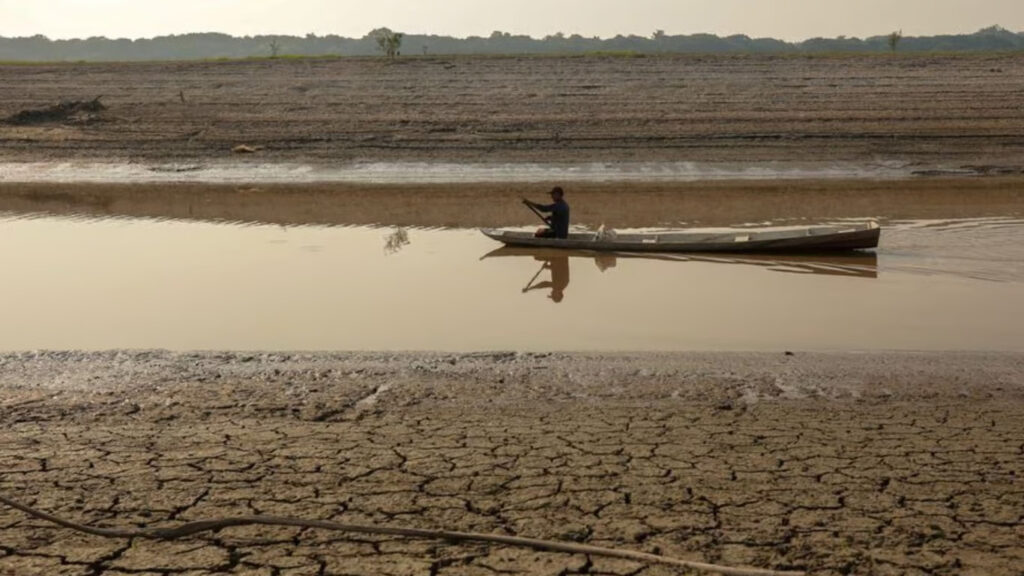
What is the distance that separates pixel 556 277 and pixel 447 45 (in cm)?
7082

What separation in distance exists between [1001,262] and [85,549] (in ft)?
36.7

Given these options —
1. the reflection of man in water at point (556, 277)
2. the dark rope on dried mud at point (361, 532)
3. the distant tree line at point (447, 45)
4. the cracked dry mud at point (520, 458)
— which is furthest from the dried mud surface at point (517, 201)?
the distant tree line at point (447, 45)

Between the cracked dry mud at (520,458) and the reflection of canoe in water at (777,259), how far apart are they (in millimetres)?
4325

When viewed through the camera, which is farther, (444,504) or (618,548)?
(444,504)

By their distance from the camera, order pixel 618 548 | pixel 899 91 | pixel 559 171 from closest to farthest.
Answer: pixel 618 548, pixel 559 171, pixel 899 91

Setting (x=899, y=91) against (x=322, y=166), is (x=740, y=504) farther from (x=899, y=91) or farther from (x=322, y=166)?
(x=899, y=91)

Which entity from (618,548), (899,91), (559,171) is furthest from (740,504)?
(899,91)

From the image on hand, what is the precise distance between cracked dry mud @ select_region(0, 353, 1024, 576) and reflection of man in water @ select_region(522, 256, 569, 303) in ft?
11.4

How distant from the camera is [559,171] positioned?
2317cm

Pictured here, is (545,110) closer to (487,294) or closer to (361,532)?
(487,294)

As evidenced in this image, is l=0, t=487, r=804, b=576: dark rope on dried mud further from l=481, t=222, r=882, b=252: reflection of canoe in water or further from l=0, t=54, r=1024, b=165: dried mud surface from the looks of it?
l=0, t=54, r=1024, b=165: dried mud surface

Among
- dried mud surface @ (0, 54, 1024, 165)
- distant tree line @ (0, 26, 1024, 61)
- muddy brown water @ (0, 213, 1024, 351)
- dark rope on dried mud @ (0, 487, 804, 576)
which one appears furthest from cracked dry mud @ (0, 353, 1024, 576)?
distant tree line @ (0, 26, 1024, 61)

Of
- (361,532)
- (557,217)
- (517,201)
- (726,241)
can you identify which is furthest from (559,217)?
(361,532)

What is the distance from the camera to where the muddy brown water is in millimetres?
10539
